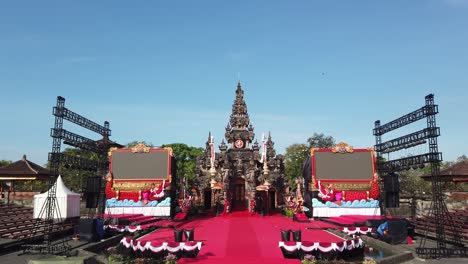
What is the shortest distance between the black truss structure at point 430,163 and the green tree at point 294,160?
3127cm

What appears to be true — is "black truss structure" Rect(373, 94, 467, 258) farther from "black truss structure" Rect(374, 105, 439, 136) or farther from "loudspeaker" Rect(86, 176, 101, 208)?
"loudspeaker" Rect(86, 176, 101, 208)

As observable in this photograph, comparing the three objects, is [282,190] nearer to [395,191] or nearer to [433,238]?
[395,191]

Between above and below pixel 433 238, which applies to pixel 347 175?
above

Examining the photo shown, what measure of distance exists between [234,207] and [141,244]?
22.1m

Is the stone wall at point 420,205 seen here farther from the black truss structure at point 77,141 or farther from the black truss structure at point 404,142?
the black truss structure at point 77,141

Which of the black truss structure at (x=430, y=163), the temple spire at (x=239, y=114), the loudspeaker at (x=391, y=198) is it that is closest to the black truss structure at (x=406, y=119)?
the black truss structure at (x=430, y=163)

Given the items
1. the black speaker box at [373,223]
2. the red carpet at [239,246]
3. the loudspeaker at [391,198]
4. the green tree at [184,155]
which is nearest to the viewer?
the red carpet at [239,246]

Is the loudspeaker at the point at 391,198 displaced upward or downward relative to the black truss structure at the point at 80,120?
downward

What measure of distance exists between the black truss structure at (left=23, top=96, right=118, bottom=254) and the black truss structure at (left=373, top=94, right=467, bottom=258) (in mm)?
16003

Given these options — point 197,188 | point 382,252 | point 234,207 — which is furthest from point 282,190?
point 382,252

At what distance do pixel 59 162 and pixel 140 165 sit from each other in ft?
37.2

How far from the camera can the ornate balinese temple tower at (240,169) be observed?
34.3 metres

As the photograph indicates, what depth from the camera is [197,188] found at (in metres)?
37.1

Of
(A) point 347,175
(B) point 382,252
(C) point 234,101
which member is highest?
(C) point 234,101
